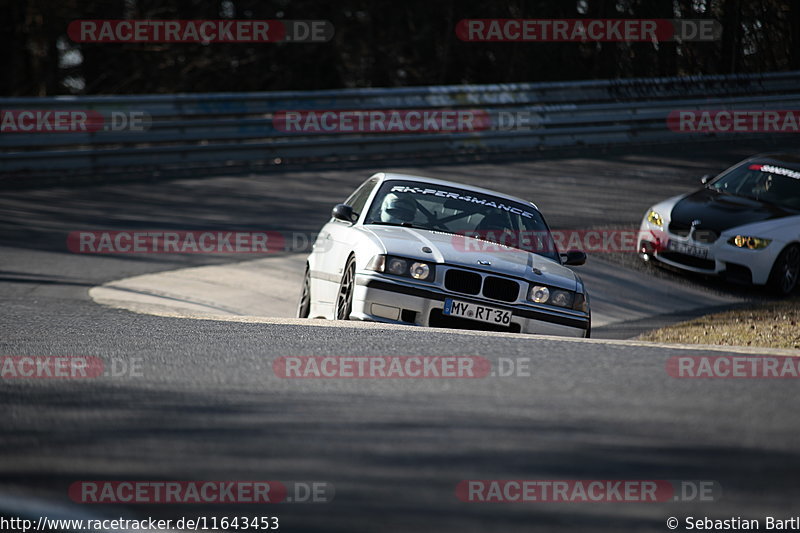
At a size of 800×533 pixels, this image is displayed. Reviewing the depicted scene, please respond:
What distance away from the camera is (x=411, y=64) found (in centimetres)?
2912

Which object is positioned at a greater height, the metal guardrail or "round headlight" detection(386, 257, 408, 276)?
the metal guardrail

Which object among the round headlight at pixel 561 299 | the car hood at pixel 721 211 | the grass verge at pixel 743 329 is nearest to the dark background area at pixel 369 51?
the car hood at pixel 721 211

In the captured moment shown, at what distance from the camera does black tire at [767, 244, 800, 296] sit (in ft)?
37.8

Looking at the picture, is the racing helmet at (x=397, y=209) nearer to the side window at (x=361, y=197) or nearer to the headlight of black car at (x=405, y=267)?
the side window at (x=361, y=197)

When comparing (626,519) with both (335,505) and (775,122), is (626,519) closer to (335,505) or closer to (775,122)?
(335,505)

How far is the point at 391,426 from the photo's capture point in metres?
3.91

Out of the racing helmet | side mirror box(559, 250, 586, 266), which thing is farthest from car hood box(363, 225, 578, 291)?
side mirror box(559, 250, 586, 266)

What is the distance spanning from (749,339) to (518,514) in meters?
6.45

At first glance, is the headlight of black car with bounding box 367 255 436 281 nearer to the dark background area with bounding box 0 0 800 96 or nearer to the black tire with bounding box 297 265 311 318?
the black tire with bounding box 297 265 311 318

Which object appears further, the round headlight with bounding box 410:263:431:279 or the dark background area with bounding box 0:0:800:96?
the dark background area with bounding box 0:0:800:96

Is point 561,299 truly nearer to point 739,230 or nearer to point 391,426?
point 391,426

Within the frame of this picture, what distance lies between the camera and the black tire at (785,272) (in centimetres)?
1152

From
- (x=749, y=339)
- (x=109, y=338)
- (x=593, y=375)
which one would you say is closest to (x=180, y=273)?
(x=109, y=338)

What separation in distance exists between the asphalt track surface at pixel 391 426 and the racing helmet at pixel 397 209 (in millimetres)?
1863
